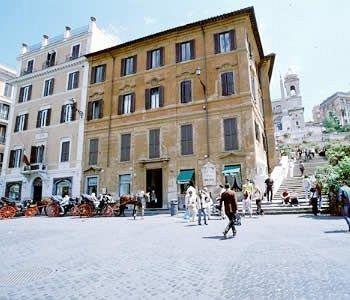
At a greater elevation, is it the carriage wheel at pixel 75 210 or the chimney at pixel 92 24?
the chimney at pixel 92 24

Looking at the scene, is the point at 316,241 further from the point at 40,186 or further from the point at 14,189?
the point at 14,189

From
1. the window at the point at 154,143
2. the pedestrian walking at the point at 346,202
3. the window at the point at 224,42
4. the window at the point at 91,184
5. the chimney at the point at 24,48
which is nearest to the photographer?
the pedestrian walking at the point at 346,202

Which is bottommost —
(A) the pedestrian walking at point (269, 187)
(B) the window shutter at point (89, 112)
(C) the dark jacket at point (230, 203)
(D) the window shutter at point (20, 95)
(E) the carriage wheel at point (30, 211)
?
(E) the carriage wheel at point (30, 211)

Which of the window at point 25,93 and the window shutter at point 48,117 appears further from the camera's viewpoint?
the window at point 25,93

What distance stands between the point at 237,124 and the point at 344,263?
1473 cm

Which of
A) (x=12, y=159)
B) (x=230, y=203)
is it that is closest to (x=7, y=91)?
(x=12, y=159)

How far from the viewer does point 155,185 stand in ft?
70.1

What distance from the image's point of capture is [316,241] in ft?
22.5

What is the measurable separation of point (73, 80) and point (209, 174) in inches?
618

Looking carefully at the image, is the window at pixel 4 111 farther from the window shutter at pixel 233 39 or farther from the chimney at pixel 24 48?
the window shutter at pixel 233 39

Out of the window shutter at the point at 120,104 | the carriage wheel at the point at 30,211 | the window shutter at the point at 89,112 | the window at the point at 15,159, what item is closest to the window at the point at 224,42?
the window shutter at the point at 120,104

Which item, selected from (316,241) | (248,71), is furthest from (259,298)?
(248,71)

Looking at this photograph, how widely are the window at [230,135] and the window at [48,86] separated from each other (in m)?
17.3

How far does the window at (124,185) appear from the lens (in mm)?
21344
